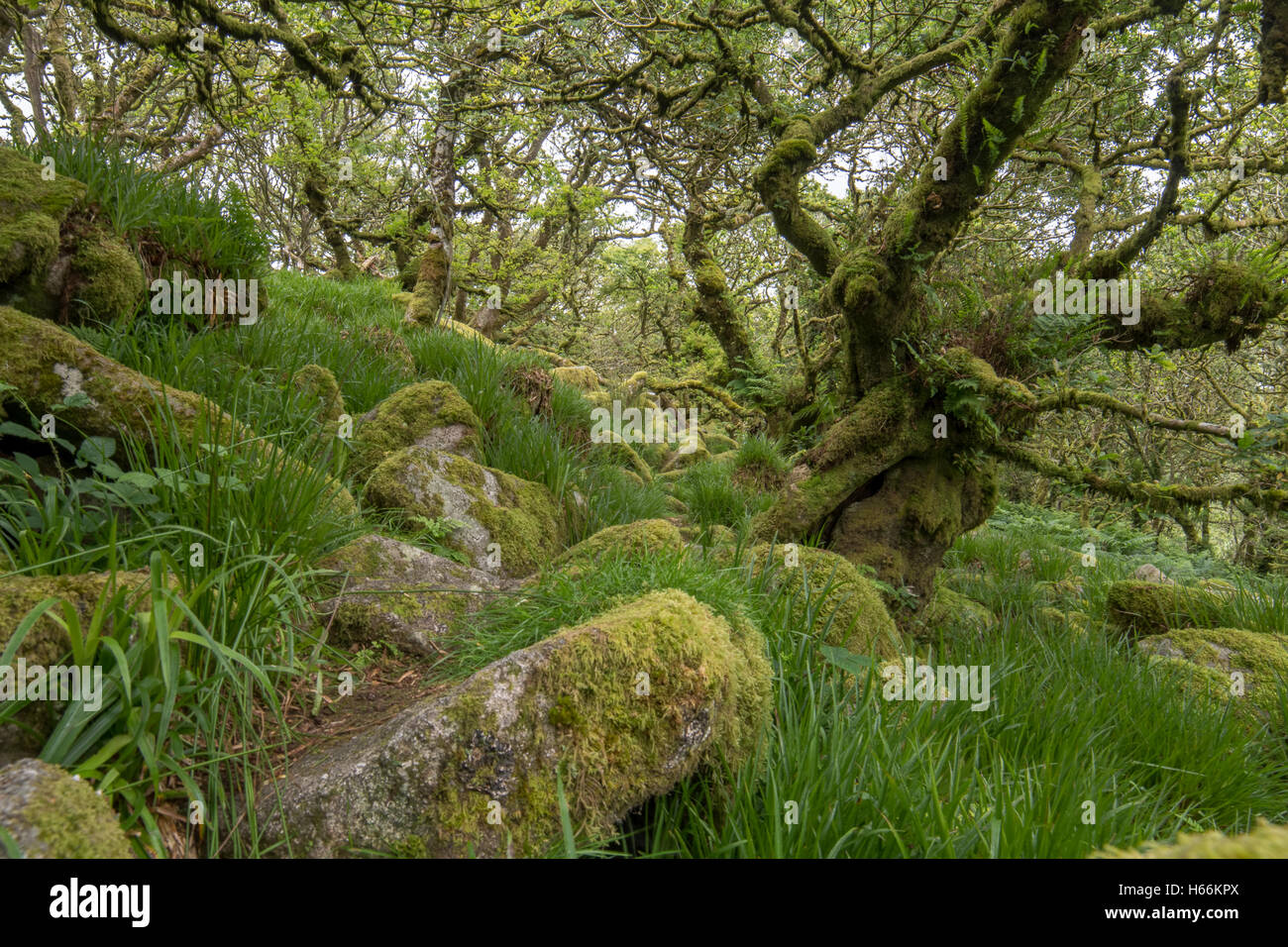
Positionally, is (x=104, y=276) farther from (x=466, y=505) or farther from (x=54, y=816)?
(x=54, y=816)

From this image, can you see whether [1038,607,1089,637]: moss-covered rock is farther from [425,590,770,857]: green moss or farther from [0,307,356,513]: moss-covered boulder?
[0,307,356,513]: moss-covered boulder

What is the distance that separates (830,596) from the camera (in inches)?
132

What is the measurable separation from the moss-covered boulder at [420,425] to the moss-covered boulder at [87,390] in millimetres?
1481

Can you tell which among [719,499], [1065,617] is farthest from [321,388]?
[1065,617]

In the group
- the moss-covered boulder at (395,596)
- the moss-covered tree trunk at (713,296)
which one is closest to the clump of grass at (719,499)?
the moss-covered tree trunk at (713,296)

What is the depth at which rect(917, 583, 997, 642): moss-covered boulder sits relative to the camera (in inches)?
184

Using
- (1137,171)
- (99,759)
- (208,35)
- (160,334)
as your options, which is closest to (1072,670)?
(99,759)

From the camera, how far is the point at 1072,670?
3.51 m

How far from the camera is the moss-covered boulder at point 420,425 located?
4.51 metres

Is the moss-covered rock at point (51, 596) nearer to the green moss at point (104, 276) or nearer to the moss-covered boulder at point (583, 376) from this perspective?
the green moss at point (104, 276)

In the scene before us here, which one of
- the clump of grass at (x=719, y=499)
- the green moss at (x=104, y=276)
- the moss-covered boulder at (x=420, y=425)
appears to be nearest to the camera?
the green moss at (x=104, y=276)

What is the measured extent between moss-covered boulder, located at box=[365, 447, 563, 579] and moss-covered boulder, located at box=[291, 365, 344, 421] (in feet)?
2.09

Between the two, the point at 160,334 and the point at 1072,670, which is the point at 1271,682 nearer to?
the point at 1072,670

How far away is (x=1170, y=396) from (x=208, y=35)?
548 inches
